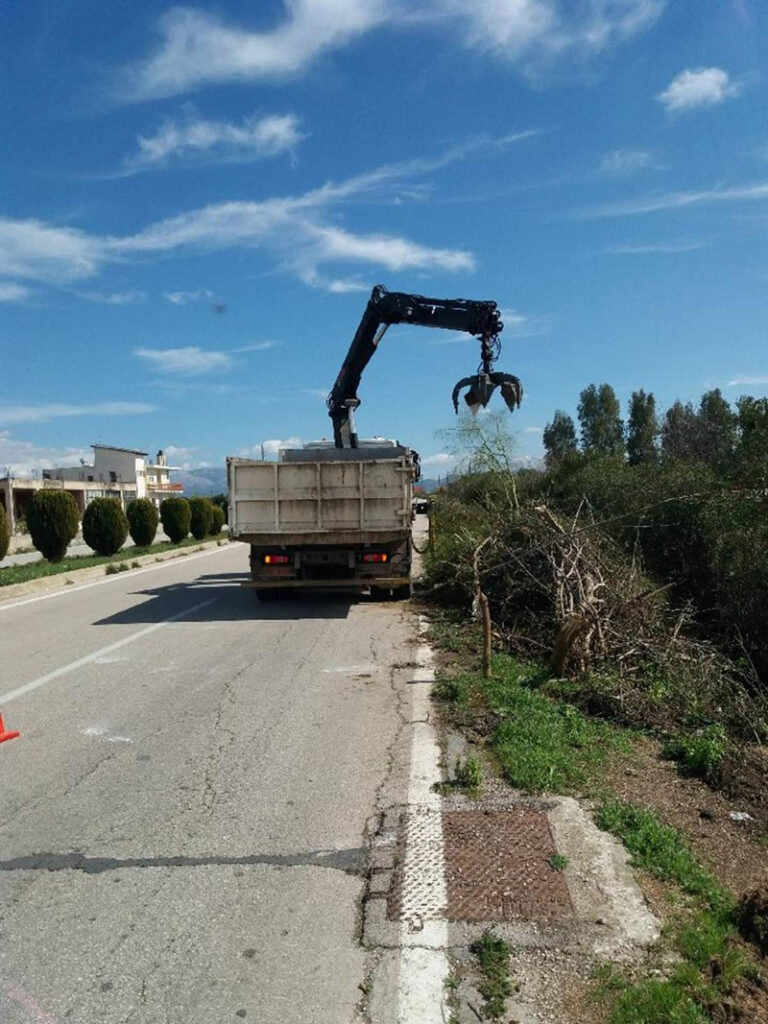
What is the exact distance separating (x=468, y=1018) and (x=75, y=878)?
6.96ft

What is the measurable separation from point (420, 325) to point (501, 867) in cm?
1296

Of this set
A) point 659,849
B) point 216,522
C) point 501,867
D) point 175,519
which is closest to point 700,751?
point 659,849

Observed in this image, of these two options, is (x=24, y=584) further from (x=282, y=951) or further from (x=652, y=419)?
(x=652, y=419)

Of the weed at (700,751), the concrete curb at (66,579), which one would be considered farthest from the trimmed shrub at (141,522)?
the weed at (700,751)

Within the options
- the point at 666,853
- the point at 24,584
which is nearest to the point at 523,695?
the point at 666,853

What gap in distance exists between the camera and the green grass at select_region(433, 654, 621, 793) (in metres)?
5.50

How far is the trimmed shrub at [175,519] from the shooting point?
37.7 meters

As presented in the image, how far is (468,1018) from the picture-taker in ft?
10.1

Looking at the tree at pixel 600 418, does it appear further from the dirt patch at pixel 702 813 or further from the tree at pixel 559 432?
the dirt patch at pixel 702 813

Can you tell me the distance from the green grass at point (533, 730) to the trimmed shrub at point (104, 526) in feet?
72.1

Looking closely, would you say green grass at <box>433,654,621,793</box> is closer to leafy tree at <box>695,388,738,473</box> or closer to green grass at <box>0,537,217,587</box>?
leafy tree at <box>695,388,738,473</box>

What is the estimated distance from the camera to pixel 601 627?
8836 mm

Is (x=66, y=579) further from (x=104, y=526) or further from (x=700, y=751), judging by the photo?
(x=700, y=751)

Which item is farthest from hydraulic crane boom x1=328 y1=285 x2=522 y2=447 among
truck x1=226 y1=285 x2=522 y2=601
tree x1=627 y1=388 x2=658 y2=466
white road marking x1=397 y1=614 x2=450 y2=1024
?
tree x1=627 y1=388 x2=658 y2=466
